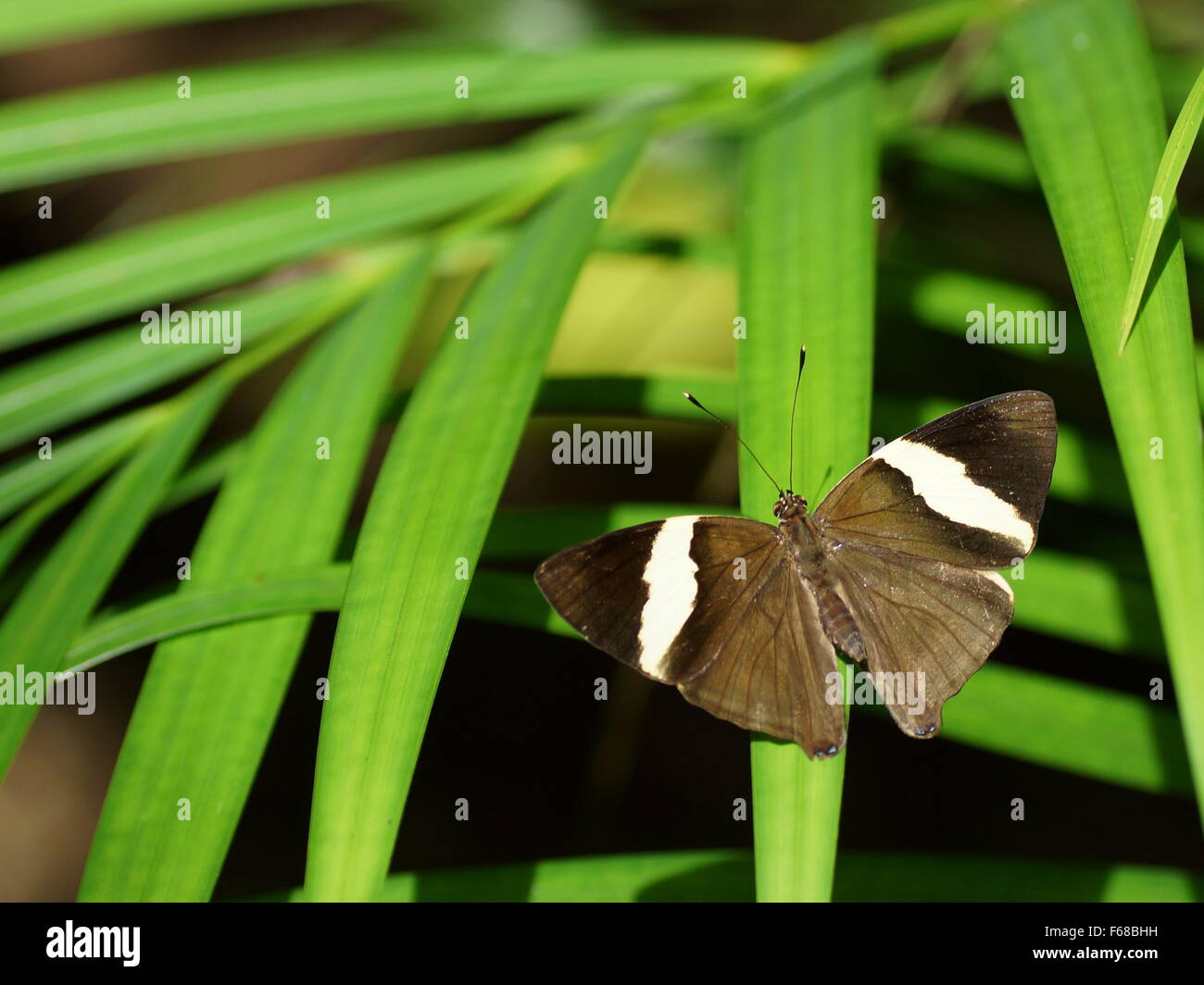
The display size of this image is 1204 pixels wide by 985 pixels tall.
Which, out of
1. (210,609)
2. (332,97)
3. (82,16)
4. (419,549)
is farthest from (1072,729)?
(82,16)

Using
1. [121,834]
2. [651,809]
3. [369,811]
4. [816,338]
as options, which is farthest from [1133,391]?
[651,809]

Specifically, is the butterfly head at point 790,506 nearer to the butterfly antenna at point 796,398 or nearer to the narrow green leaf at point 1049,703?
the butterfly antenna at point 796,398

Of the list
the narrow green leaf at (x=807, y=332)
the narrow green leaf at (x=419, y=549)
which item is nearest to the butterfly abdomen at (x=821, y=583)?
the narrow green leaf at (x=807, y=332)

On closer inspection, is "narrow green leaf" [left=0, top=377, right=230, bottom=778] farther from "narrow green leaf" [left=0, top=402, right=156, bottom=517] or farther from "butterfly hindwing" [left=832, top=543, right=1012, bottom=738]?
"butterfly hindwing" [left=832, top=543, right=1012, bottom=738]

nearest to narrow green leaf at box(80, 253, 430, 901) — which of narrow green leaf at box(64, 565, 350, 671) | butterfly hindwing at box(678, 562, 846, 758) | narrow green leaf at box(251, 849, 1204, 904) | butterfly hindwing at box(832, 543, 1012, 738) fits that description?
narrow green leaf at box(64, 565, 350, 671)
